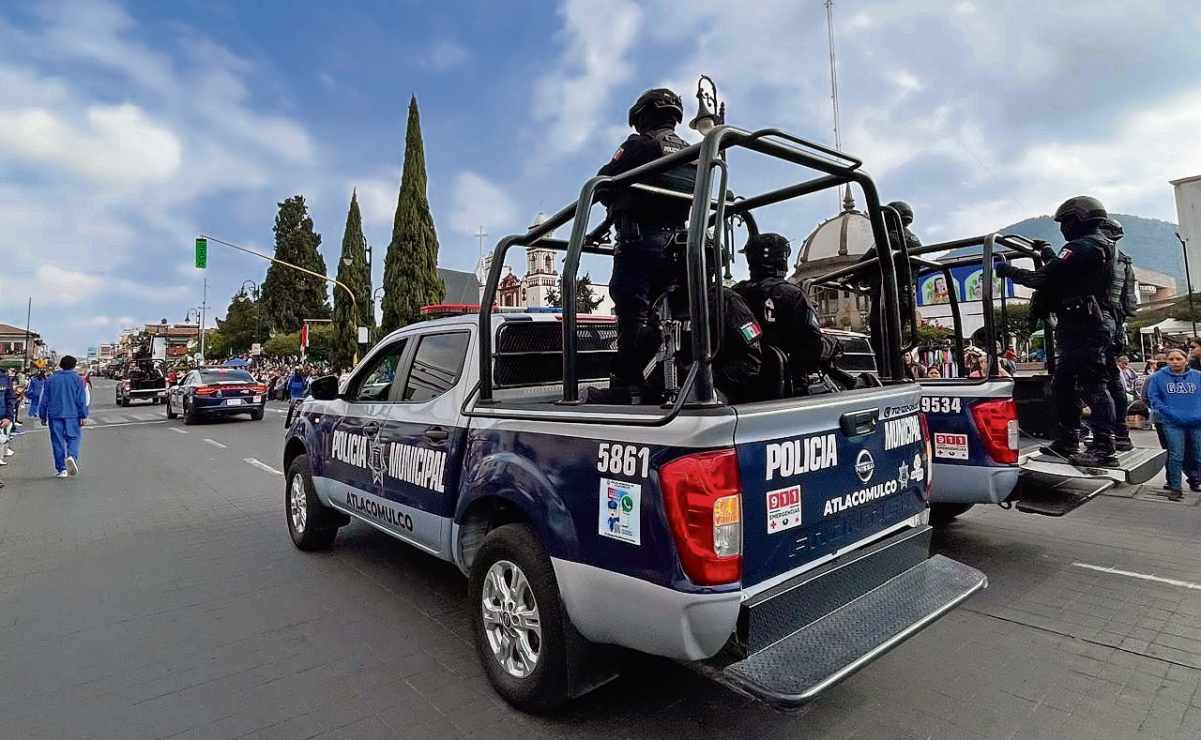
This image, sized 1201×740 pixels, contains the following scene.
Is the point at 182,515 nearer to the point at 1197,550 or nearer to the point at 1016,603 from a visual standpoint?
the point at 1016,603

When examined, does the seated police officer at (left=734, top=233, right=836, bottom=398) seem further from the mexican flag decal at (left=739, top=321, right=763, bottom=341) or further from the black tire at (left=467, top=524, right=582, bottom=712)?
the black tire at (left=467, top=524, right=582, bottom=712)

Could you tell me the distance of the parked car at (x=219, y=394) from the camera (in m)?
18.2

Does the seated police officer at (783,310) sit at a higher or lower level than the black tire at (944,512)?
higher

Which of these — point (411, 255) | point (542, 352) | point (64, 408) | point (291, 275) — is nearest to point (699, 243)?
point (542, 352)

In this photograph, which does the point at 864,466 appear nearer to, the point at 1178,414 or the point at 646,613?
the point at 646,613

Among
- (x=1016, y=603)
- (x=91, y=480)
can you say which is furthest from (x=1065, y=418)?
(x=91, y=480)

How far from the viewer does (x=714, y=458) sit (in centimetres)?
227

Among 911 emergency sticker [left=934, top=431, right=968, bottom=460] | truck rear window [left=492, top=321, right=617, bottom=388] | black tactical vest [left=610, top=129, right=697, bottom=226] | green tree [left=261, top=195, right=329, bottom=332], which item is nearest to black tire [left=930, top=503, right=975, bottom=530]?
911 emergency sticker [left=934, top=431, right=968, bottom=460]

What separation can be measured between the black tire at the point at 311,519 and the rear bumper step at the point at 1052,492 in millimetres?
5219

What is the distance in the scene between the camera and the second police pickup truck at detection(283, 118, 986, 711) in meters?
2.28

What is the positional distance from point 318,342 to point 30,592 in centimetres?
4959

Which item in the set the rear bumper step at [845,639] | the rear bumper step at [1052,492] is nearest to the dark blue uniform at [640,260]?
the rear bumper step at [845,639]

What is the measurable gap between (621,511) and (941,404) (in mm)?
3375

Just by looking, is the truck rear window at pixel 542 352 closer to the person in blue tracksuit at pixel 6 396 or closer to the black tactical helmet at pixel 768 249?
the black tactical helmet at pixel 768 249
